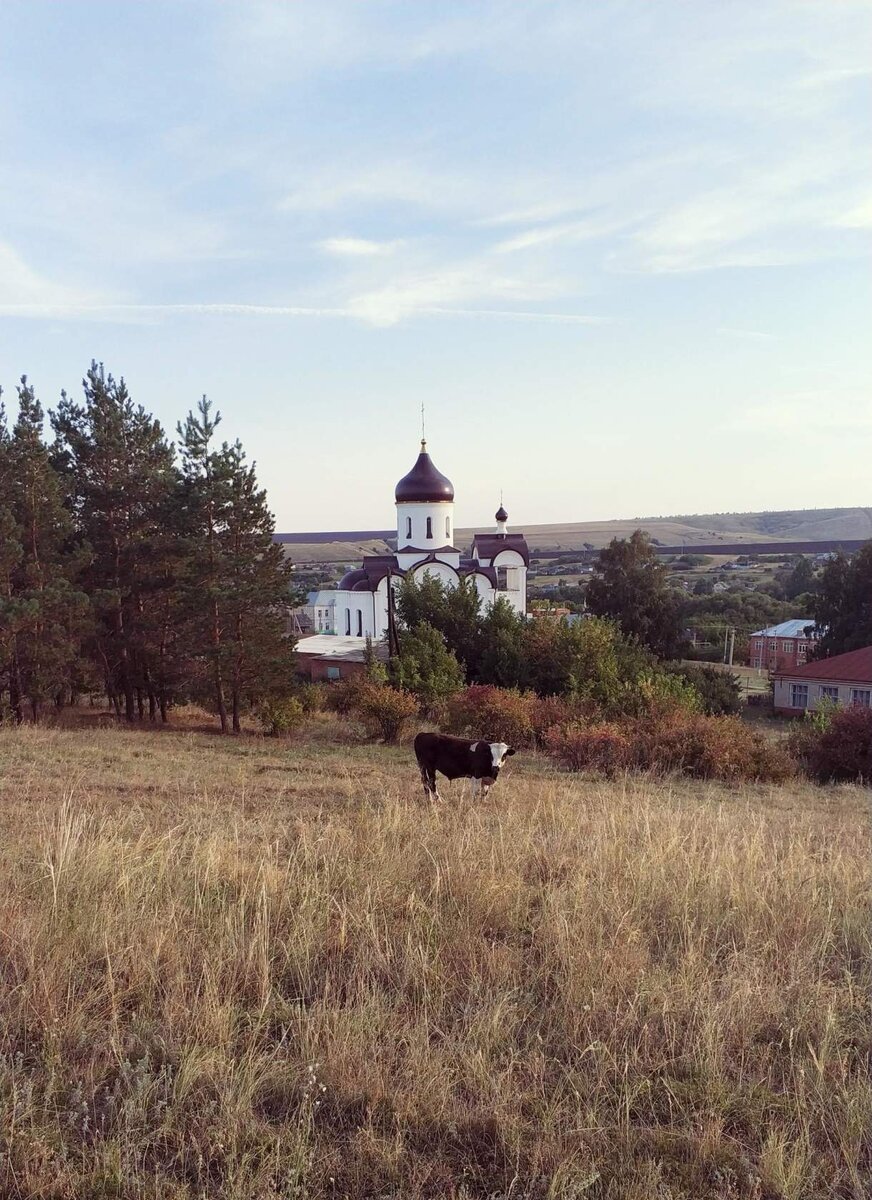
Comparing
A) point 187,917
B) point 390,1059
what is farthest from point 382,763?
point 390,1059

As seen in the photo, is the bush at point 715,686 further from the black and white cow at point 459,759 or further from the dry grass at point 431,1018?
the dry grass at point 431,1018

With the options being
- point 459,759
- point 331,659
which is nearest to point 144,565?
point 459,759

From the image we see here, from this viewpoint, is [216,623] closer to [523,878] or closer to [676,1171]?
[523,878]

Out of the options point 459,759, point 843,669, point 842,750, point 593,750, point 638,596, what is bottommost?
point 843,669

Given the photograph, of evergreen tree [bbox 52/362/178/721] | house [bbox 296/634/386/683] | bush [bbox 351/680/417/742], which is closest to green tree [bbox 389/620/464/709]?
bush [bbox 351/680/417/742]

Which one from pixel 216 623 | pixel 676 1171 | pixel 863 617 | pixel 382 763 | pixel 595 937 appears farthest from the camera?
pixel 863 617

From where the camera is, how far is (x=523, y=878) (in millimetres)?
4574

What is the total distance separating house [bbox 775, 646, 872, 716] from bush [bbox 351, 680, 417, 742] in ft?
70.9

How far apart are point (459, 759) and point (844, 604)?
41.3 meters

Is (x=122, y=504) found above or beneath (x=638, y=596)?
above

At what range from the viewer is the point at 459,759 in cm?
855

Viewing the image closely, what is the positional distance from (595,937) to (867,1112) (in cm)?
128

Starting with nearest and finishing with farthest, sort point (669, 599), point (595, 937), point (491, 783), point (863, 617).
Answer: point (595, 937) → point (491, 783) → point (863, 617) → point (669, 599)

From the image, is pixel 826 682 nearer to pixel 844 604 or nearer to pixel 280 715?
pixel 844 604
